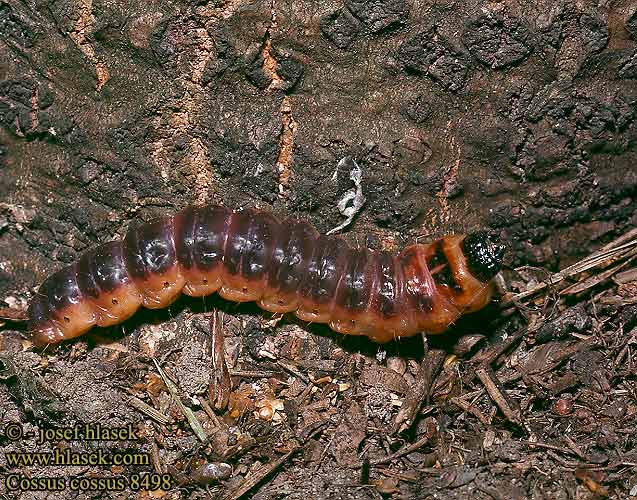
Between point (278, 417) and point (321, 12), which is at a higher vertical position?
point (321, 12)

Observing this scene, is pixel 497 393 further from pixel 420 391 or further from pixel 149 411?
pixel 149 411

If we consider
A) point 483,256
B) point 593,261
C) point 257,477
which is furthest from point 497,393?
point 257,477

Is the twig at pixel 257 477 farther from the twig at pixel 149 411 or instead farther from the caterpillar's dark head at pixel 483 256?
the caterpillar's dark head at pixel 483 256

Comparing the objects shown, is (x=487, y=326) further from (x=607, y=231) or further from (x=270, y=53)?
(x=270, y=53)

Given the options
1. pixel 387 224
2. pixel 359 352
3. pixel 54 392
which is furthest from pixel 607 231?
pixel 54 392

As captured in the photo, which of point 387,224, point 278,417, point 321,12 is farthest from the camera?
point 387,224
